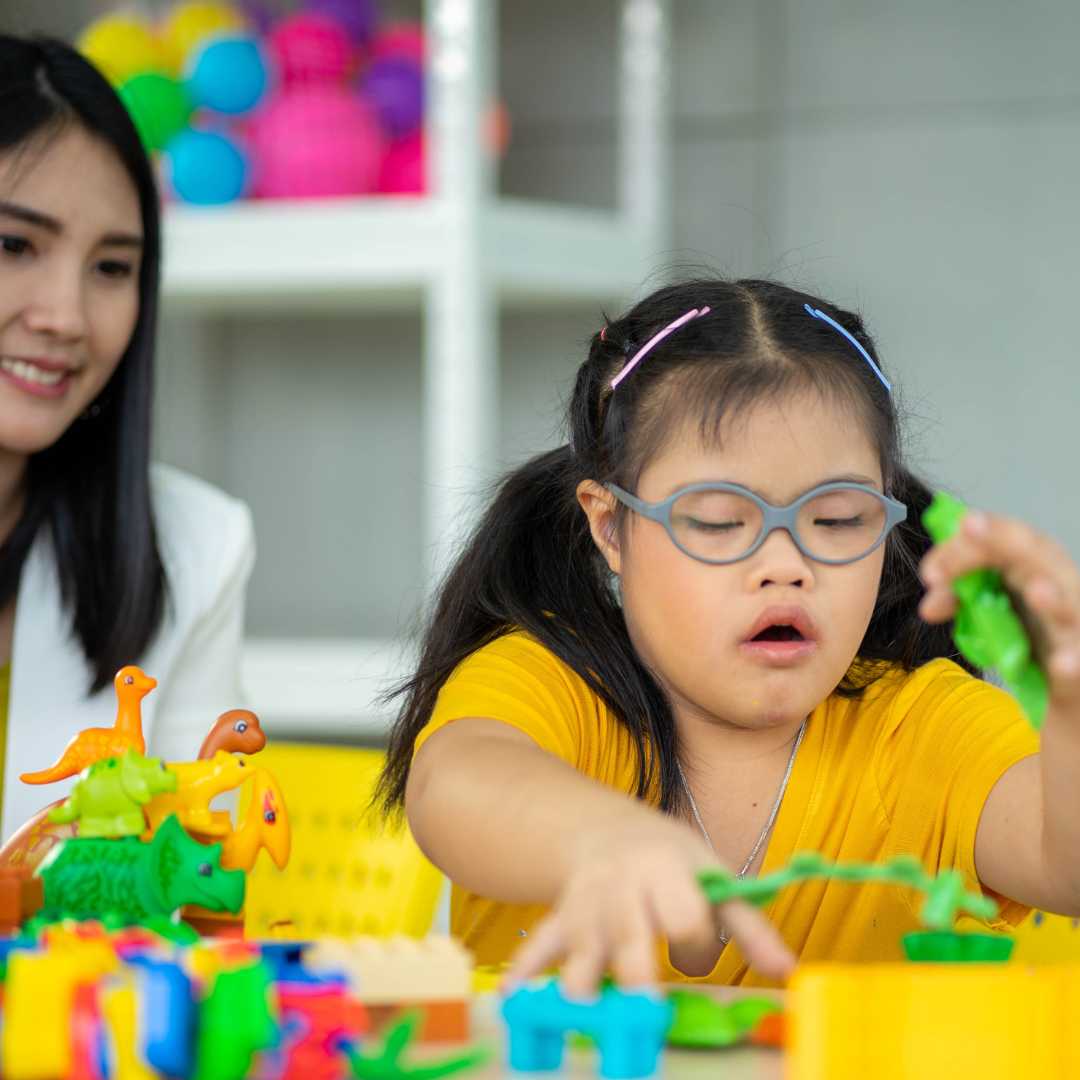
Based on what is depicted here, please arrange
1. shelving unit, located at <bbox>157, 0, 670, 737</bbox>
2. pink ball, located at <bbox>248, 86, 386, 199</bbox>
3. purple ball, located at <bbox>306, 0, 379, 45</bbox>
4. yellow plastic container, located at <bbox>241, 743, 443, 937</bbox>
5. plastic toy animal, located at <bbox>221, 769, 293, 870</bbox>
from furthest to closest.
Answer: purple ball, located at <bbox>306, 0, 379, 45</bbox>, pink ball, located at <bbox>248, 86, 386, 199</bbox>, shelving unit, located at <bbox>157, 0, 670, 737</bbox>, yellow plastic container, located at <bbox>241, 743, 443, 937</bbox>, plastic toy animal, located at <bbox>221, 769, 293, 870</bbox>

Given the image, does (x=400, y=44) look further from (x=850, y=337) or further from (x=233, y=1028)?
(x=233, y=1028)

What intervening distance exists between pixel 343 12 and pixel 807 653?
1937mm

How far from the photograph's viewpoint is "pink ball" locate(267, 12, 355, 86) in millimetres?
2598

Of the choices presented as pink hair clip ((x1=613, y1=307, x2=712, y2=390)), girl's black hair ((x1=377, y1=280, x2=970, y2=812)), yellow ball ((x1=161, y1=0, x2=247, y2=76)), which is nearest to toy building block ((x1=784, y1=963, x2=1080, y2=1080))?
girl's black hair ((x1=377, y1=280, x2=970, y2=812))

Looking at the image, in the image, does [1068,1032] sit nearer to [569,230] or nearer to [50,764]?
[50,764]

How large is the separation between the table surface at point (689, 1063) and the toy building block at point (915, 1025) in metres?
0.06

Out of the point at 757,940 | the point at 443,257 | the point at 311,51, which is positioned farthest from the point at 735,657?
the point at 311,51

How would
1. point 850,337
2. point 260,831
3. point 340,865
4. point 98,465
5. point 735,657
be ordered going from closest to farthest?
point 260,831 < point 735,657 < point 850,337 < point 340,865 < point 98,465

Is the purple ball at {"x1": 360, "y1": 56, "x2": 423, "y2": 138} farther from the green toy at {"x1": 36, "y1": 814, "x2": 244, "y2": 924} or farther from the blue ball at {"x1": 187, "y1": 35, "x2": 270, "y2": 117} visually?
the green toy at {"x1": 36, "y1": 814, "x2": 244, "y2": 924}

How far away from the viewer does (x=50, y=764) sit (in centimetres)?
145

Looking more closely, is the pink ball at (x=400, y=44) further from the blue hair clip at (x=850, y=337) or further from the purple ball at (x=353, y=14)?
the blue hair clip at (x=850, y=337)

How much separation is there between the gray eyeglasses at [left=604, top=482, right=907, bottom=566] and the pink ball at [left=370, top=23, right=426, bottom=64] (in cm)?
177

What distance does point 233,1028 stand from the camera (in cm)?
55

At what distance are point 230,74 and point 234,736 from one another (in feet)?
6.02
